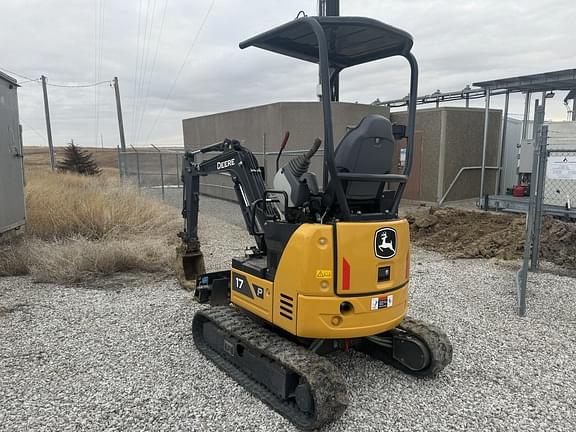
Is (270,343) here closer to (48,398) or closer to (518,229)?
(48,398)

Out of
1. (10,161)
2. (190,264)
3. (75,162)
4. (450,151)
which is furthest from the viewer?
(75,162)

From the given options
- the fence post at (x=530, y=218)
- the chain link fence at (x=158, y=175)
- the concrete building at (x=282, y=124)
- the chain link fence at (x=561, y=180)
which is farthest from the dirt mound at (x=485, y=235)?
the chain link fence at (x=158, y=175)

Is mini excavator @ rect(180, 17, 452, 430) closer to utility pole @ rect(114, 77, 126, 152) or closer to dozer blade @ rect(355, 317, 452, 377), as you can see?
dozer blade @ rect(355, 317, 452, 377)

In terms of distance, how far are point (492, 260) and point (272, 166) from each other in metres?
7.07

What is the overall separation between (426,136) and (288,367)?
12.5 metres

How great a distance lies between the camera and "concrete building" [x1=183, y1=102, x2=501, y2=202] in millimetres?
13773

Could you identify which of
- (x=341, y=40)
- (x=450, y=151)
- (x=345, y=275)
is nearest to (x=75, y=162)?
(x=450, y=151)

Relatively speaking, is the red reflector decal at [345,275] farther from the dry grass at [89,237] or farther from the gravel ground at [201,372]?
the dry grass at [89,237]

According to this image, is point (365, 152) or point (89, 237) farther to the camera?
point (89, 237)

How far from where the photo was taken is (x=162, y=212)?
35.0ft

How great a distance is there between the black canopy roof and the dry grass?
421cm

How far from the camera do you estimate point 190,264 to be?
19.9 feet

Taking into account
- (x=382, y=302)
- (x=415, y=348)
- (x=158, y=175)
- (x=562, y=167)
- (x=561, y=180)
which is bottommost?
(x=415, y=348)

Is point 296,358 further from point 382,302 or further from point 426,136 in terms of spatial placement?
point 426,136
